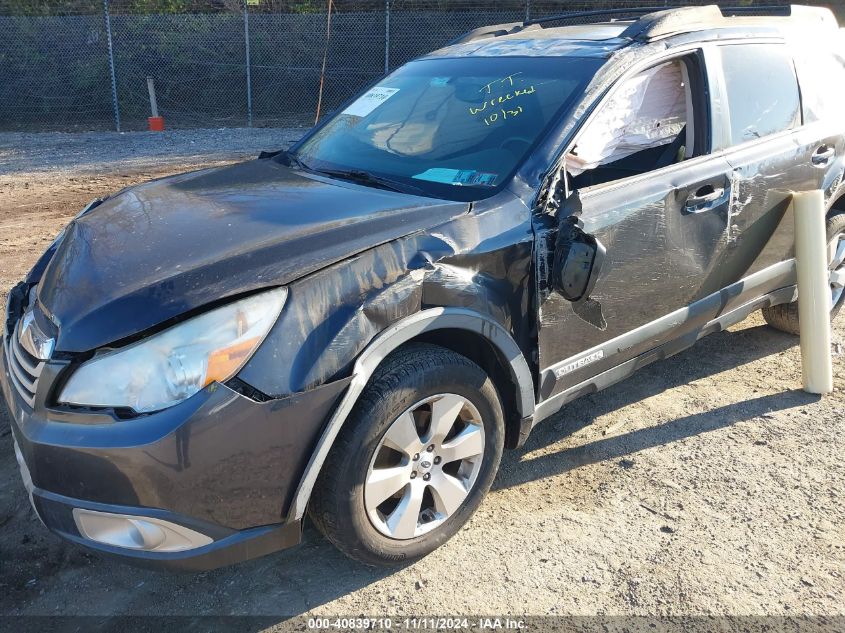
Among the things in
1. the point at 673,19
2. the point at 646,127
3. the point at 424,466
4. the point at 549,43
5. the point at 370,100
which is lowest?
the point at 424,466

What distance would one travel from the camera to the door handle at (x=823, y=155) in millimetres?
4016

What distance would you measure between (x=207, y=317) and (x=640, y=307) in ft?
6.44

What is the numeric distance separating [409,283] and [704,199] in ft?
5.65

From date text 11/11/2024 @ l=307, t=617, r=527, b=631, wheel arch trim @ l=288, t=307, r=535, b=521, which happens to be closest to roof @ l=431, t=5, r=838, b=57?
wheel arch trim @ l=288, t=307, r=535, b=521

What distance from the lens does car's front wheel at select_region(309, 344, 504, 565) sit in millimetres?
2387

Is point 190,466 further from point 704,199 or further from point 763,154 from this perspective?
point 763,154

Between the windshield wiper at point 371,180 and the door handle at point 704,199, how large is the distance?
128 centimetres

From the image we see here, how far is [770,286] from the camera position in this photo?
405 cm

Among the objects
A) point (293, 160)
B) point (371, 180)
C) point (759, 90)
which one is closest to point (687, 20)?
point (759, 90)

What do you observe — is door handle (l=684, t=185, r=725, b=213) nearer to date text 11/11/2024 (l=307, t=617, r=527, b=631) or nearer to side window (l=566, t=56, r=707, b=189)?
side window (l=566, t=56, r=707, b=189)

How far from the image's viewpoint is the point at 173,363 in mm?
2105

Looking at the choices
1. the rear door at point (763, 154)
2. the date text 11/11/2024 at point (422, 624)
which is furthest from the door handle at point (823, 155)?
the date text 11/11/2024 at point (422, 624)

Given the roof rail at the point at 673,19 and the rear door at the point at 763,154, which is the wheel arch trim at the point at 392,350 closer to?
the rear door at the point at 763,154

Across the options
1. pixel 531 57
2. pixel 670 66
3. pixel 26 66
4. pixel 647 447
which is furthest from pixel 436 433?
pixel 26 66
